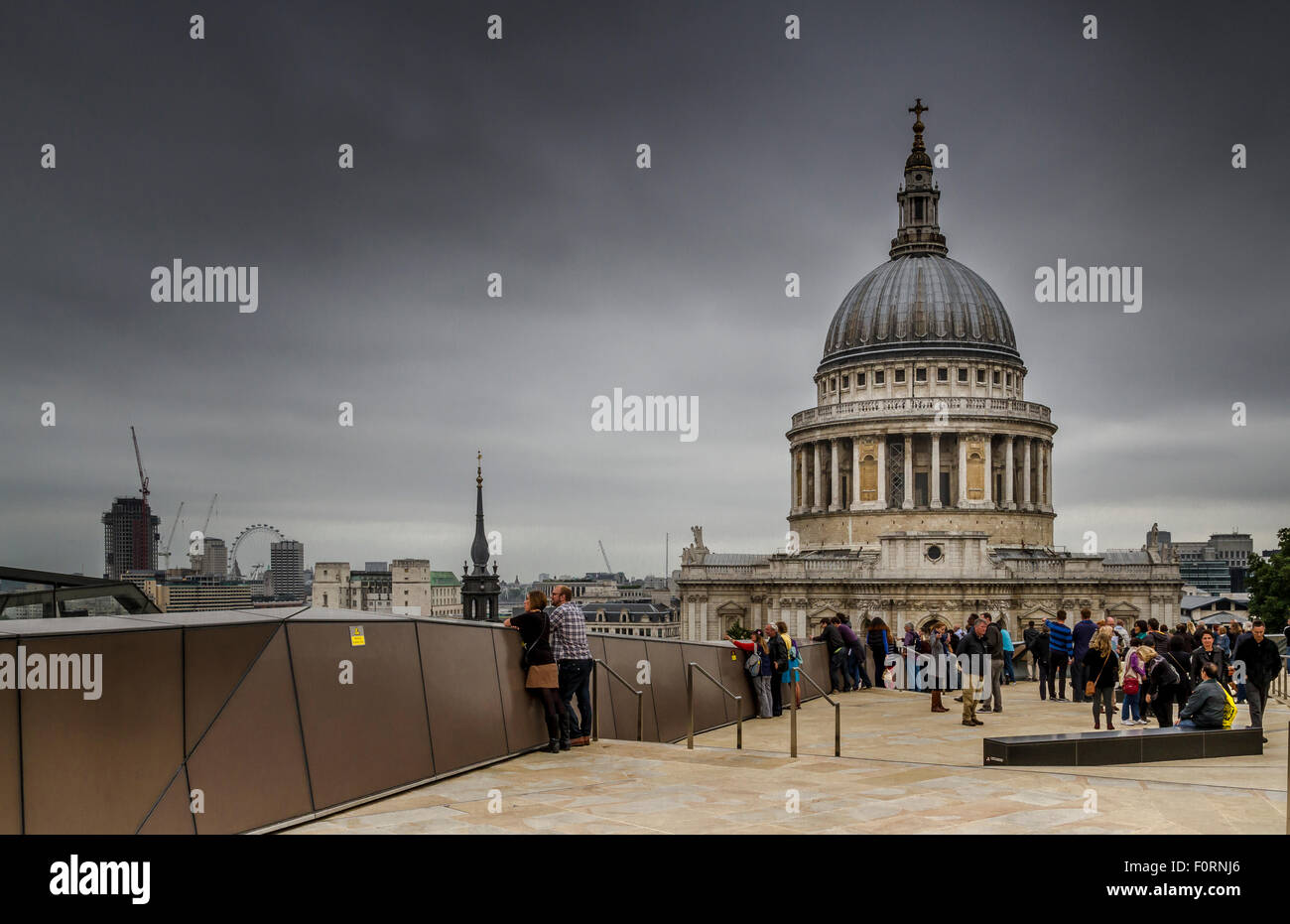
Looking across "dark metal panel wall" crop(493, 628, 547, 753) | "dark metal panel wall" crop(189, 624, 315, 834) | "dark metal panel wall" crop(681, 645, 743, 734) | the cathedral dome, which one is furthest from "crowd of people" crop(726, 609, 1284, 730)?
the cathedral dome

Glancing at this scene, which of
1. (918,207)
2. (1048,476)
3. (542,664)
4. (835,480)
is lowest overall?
(542,664)

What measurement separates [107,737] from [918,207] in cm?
10835

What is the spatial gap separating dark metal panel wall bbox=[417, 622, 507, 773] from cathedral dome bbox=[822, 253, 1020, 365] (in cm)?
9056

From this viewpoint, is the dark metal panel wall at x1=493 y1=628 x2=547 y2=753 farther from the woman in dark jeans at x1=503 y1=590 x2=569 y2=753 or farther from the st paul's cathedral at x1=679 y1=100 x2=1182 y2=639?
the st paul's cathedral at x1=679 y1=100 x2=1182 y2=639

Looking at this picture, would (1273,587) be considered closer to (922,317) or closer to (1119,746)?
(922,317)

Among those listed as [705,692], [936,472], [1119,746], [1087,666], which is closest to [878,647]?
[1087,666]

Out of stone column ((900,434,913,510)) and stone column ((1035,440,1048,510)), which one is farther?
stone column ((1035,440,1048,510))

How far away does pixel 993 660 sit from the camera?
81.7 feet

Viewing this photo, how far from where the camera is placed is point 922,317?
10262 centimetres

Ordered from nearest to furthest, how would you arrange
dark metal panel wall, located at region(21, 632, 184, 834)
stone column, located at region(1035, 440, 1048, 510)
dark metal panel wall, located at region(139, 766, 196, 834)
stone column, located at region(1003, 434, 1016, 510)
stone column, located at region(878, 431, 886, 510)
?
dark metal panel wall, located at region(21, 632, 184, 834) < dark metal panel wall, located at region(139, 766, 196, 834) < stone column, located at region(1003, 434, 1016, 510) < stone column, located at region(878, 431, 886, 510) < stone column, located at region(1035, 440, 1048, 510)

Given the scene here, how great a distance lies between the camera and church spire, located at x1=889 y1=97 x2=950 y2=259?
110 metres
